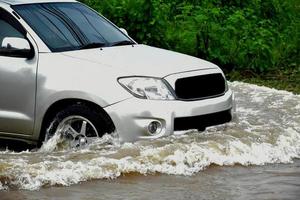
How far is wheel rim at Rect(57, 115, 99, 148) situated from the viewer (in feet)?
26.9

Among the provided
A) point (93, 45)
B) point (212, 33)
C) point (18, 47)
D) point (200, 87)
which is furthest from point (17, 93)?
point (212, 33)

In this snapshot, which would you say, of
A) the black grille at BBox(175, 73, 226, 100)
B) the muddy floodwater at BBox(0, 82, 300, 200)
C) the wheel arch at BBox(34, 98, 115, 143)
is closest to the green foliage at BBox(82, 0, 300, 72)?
the muddy floodwater at BBox(0, 82, 300, 200)

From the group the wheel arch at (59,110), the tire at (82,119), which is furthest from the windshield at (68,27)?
the tire at (82,119)

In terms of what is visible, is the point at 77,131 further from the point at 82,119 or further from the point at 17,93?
the point at 17,93

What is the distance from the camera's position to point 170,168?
7.79 meters

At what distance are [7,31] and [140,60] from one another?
151cm

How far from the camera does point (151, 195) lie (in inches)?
275

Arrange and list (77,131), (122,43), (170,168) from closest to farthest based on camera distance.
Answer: (170,168), (77,131), (122,43)

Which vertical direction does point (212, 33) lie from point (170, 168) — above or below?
below

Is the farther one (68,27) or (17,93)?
(68,27)

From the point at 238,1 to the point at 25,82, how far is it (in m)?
8.61

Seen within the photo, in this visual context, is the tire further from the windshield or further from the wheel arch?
the windshield

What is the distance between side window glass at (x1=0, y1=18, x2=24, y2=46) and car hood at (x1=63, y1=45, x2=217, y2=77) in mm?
704

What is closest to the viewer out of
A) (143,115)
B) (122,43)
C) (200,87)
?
(143,115)
